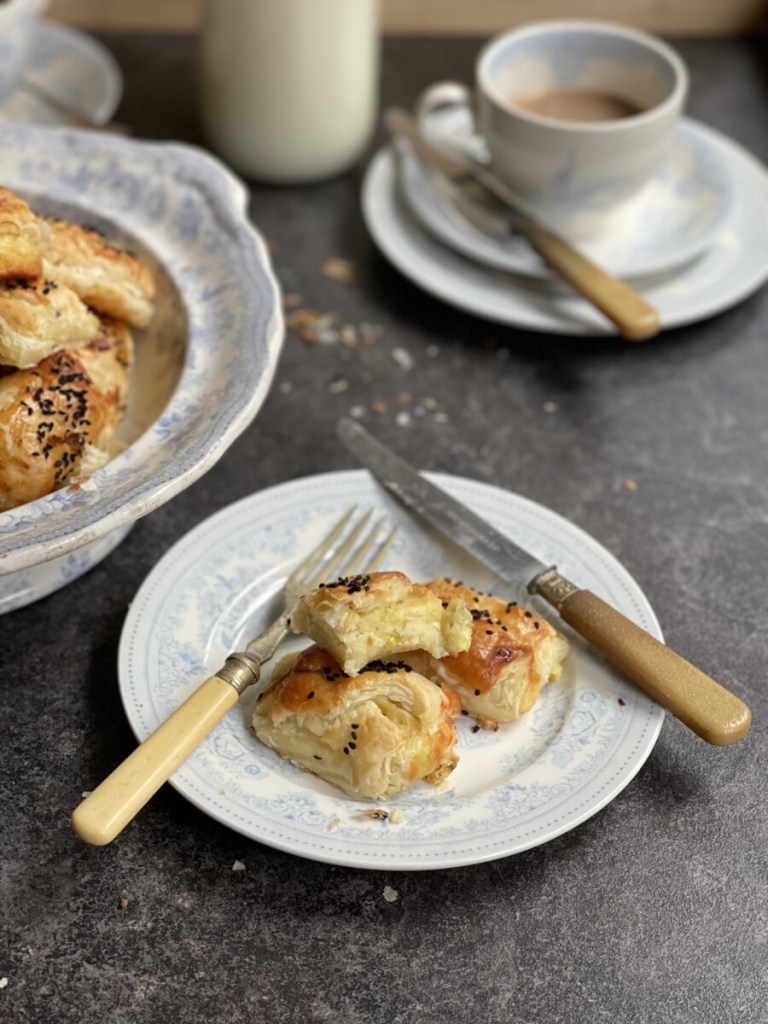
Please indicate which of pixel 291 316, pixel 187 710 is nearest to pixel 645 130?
pixel 291 316

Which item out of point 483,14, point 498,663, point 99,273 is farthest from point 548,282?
point 483,14

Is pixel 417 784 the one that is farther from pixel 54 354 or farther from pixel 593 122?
pixel 593 122

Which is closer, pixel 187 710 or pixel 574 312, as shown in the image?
pixel 187 710

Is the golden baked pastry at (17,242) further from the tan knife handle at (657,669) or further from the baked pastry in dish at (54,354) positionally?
the tan knife handle at (657,669)

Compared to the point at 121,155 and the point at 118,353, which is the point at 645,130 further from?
the point at 118,353

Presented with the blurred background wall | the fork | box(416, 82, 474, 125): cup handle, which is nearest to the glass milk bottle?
box(416, 82, 474, 125): cup handle

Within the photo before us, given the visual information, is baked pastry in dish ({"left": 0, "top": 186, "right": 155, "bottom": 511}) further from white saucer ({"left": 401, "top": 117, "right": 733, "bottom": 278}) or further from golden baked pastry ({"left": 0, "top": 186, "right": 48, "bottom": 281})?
white saucer ({"left": 401, "top": 117, "right": 733, "bottom": 278})

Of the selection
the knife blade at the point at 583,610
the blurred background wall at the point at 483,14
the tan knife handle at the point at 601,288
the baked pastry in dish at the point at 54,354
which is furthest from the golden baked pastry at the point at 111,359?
the blurred background wall at the point at 483,14
